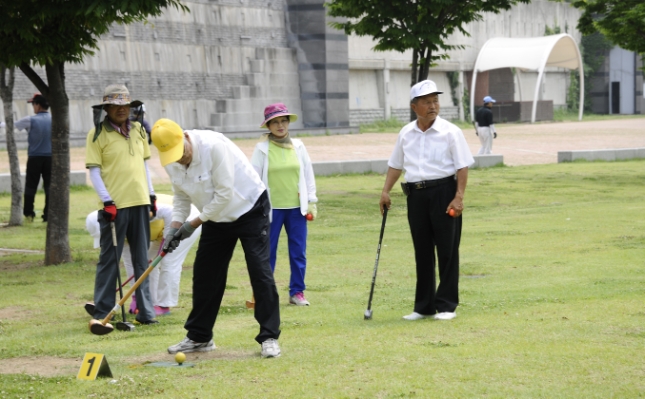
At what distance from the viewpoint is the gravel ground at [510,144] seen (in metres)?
27.5

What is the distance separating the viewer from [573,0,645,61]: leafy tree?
1982 cm

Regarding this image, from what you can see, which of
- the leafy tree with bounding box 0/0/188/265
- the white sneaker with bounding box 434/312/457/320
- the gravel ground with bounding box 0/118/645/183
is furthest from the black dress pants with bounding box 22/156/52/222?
the white sneaker with bounding box 434/312/457/320

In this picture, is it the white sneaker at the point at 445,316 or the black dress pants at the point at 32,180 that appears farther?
the black dress pants at the point at 32,180

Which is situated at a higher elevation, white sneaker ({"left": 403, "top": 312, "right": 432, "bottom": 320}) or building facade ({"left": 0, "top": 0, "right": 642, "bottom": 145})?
building facade ({"left": 0, "top": 0, "right": 642, "bottom": 145})

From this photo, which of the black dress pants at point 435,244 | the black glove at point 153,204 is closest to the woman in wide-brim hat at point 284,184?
the black glove at point 153,204

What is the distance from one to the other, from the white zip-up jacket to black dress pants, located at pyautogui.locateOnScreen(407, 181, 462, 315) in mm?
1597

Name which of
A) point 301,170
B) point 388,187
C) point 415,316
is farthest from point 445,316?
point 301,170

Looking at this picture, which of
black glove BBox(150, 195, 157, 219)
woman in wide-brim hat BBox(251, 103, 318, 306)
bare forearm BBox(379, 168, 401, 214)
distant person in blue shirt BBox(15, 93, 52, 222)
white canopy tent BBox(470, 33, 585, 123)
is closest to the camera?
bare forearm BBox(379, 168, 401, 214)

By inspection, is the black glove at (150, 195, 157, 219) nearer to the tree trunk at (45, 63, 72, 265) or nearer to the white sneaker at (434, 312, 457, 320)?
the white sneaker at (434, 312, 457, 320)

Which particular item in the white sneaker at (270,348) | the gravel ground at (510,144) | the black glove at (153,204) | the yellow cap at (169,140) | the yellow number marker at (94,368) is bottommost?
the gravel ground at (510,144)

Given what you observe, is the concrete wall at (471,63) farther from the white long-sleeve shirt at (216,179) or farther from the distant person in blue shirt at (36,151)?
the white long-sleeve shirt at (216,179)

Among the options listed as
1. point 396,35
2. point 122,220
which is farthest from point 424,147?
point 396,35

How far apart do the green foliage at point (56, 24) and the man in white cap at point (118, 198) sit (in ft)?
7.29

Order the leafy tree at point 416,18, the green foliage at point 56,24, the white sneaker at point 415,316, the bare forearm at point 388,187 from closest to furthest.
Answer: the white sneaker at point 415,316, the bare forearm at point 388,187, the green foliage at point 56,24, the leafy tree at point 416,18
